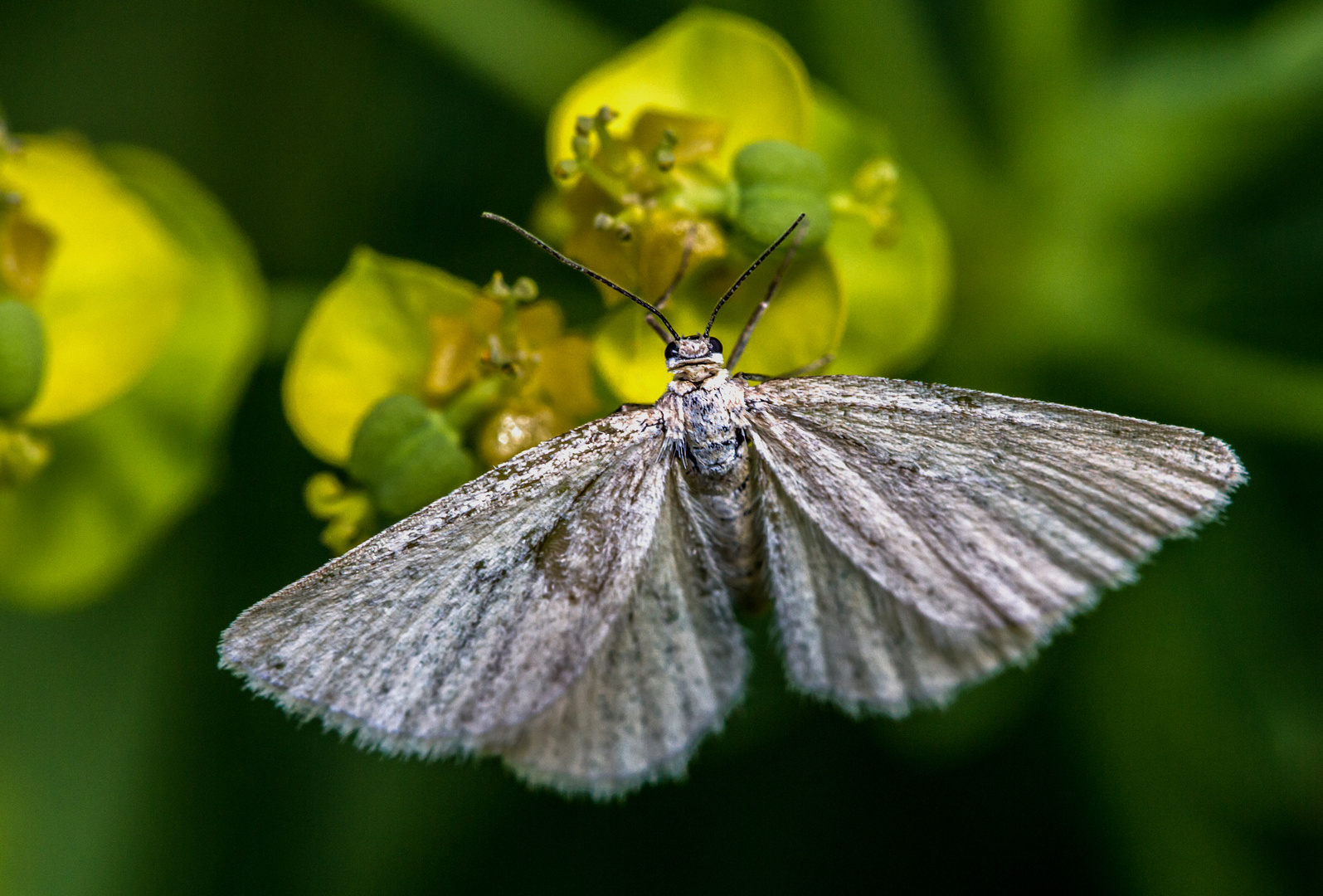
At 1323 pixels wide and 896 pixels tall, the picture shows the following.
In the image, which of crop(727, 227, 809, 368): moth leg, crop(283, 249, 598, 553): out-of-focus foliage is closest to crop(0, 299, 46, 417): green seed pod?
crop(283, 249, 598, 553): out-of-focus foliage

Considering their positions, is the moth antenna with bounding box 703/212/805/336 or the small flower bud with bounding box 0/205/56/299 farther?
the small flower bud with bounding box 0/205/56/299

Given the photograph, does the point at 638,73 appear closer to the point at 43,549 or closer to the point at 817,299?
the point at 817,299

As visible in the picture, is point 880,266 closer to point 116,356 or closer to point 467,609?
point 467,609

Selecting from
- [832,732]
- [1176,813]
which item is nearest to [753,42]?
[832,732]

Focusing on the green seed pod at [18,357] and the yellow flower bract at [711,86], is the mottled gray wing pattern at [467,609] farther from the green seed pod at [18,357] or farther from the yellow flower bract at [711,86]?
the green seed pod at [18,357]

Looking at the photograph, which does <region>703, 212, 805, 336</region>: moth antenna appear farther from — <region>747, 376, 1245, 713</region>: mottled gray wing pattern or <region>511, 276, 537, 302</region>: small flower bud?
<region>511, 276, 537, 302</region>: small flower bud

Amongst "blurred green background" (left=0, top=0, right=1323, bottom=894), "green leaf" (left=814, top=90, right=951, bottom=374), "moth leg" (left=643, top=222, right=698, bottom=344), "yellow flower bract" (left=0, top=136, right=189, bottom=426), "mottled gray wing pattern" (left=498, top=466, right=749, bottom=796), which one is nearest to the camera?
"mottled gray wing pattern" (left=498, top=466, right=749, bottom=796)
